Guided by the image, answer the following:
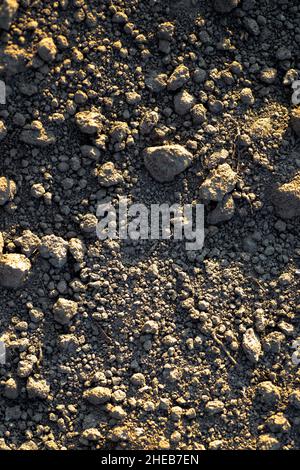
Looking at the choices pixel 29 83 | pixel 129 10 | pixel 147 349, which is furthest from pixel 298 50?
pixel 147 349

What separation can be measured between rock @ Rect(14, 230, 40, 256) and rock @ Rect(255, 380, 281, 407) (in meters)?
0.99

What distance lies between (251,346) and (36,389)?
31.8 inches

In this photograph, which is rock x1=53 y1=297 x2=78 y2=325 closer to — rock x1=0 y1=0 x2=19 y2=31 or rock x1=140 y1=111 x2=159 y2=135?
rock x1=140 y1=111 x2=159 y2=135

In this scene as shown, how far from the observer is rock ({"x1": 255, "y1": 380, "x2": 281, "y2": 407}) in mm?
2277

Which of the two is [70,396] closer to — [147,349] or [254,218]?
[147,349]

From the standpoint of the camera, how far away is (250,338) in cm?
230

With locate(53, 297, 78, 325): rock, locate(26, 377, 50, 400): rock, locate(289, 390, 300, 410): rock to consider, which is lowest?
locate(289, 390, 300, 410): rock

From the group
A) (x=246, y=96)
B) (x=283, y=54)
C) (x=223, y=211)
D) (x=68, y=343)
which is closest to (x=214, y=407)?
(x=68, y=343)

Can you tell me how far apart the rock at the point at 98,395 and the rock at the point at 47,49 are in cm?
121

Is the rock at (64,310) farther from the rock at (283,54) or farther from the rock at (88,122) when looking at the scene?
the rock at (283,54)

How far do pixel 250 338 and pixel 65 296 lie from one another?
0.71 m

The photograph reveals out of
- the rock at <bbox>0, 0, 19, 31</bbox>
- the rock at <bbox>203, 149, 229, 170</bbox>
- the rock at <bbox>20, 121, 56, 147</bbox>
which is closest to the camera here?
the rock at <bbox>0, 0, 19, 31</bbox>

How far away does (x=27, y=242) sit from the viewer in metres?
2.25

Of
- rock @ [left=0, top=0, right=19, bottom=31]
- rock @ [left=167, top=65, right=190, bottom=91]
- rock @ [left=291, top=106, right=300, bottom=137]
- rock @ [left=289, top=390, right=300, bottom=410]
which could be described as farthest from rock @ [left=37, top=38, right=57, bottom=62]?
rock @ [left=289, top=390, right=300, bottom=410]
